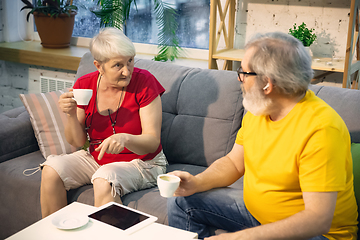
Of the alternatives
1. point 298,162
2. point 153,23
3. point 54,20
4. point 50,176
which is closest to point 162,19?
point 153,23

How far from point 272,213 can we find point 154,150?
2.24ft

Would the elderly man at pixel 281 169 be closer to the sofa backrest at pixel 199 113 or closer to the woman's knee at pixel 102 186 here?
the woman's knee at pixel 102 186

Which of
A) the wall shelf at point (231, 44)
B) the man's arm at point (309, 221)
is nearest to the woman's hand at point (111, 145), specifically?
the man's arm at point (309, 221)

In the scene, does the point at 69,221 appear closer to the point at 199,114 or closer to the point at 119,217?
the point at 119,217

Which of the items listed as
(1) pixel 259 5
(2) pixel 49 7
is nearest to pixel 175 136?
(1) pixel 259 5

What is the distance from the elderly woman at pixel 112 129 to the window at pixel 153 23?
1.37m

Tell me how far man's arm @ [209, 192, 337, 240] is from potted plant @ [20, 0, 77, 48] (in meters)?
2.81

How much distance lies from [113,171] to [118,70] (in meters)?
0.47

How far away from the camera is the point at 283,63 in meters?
1.09

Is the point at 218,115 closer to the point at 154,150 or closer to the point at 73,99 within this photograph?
the point at 154,150

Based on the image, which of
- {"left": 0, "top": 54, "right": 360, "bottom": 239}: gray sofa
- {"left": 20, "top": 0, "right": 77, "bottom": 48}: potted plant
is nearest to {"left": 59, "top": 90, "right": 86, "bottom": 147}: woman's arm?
{"left": 0, "top": 54, "right": 360, "bottom": 239}: gray sofa

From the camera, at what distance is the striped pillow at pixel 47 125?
2.02 m

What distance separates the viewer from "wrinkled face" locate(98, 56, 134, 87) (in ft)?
5.47

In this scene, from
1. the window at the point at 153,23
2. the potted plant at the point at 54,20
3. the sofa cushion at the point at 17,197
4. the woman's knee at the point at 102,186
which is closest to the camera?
the woman's knee at the point at 102,186
